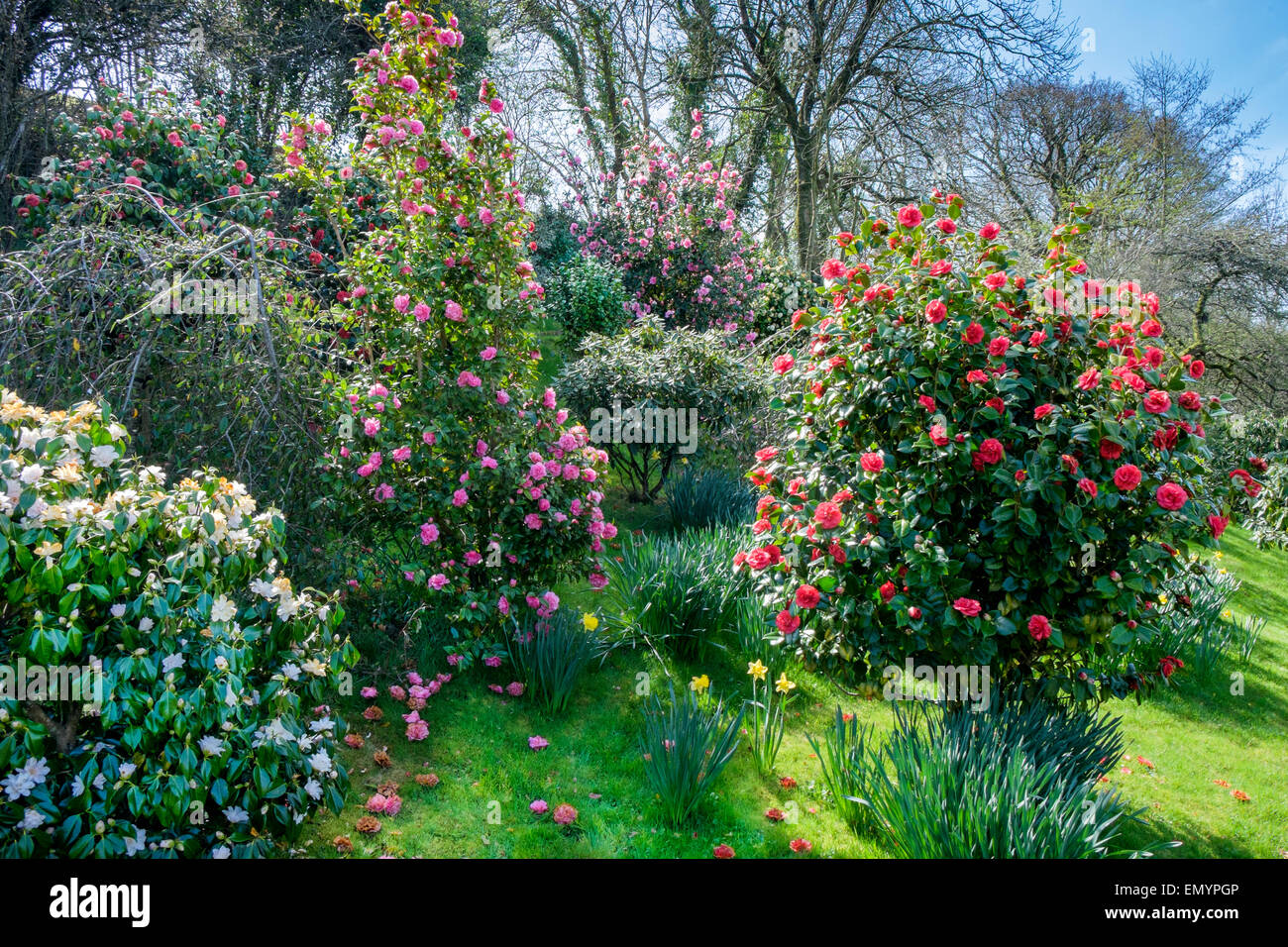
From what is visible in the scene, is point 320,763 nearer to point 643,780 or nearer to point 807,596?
point 643,780

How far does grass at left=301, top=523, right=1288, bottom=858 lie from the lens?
2926 mm

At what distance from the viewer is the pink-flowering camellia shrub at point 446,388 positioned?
4.02 metres

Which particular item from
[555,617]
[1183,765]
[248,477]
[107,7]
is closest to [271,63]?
[107,7]

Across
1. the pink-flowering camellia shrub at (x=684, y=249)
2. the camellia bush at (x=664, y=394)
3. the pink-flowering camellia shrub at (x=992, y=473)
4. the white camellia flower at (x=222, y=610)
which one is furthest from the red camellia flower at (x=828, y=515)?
the pink-flowering camellia shrub at (x=684, y=249)

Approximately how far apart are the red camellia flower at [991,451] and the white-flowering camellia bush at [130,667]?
8.27 feet

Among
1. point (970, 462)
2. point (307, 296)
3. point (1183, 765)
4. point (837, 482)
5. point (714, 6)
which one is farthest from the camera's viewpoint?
point (714, 6)

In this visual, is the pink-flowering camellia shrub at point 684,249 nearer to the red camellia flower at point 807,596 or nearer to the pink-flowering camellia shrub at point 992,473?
the pink-flowering camellia shrub at point 992,473

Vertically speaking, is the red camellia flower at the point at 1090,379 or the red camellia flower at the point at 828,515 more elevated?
the red camellia flower at the point at 1090,379

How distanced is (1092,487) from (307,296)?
12.7ft

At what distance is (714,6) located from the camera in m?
11.6

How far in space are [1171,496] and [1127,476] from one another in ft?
0.57

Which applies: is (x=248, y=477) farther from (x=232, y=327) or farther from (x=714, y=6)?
(x=714, y=6)

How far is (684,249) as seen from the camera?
1010 centimetres

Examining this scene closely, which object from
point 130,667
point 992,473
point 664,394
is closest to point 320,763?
point 130,667
